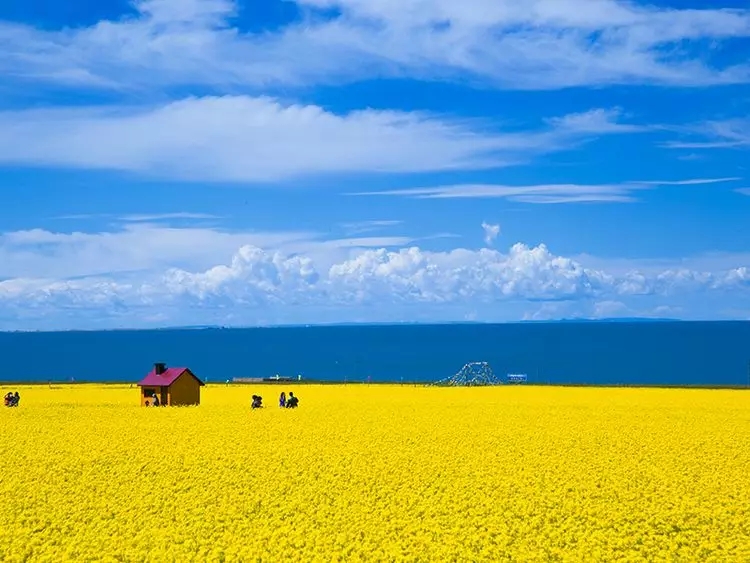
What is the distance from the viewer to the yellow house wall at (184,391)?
64.4m

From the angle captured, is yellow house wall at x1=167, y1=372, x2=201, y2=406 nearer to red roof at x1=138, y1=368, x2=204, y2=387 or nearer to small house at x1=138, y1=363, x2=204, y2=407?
small house at x1=138, y1=363, x2=204, y2=407

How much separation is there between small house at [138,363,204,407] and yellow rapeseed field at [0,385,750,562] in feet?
28.8

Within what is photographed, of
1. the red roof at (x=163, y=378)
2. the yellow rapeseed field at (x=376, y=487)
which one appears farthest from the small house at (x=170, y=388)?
the yellow rapeseed field at (x=376, y=487)

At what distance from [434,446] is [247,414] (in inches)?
798

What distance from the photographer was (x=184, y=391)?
6550 centimetres

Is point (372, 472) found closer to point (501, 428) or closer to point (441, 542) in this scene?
point (441, 542)

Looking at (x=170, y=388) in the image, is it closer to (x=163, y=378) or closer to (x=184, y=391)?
(x=184, y=391)

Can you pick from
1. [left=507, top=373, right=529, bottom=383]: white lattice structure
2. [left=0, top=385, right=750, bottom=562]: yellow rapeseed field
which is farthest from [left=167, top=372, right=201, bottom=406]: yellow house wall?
[left=507, top=373, right=529, bottom=383]: white lattice structure

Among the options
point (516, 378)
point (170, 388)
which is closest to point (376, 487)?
point (170, 388)

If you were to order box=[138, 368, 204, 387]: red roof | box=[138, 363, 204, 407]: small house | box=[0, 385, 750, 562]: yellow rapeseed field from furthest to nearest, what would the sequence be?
1. box=[138, 368, 204, 387]: red roof
2. box=[138, 363, 204, 407]: small house
3. box=[0, 385, 750, 562]: yellow rapeseed field

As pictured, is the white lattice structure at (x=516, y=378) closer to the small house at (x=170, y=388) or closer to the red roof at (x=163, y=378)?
the small house at (x=170, y=388)

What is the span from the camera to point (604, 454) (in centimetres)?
3756

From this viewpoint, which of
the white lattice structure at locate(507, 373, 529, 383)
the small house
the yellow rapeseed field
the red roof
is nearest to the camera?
the yellow rapeseed field

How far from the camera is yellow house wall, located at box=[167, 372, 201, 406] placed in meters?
64.4
